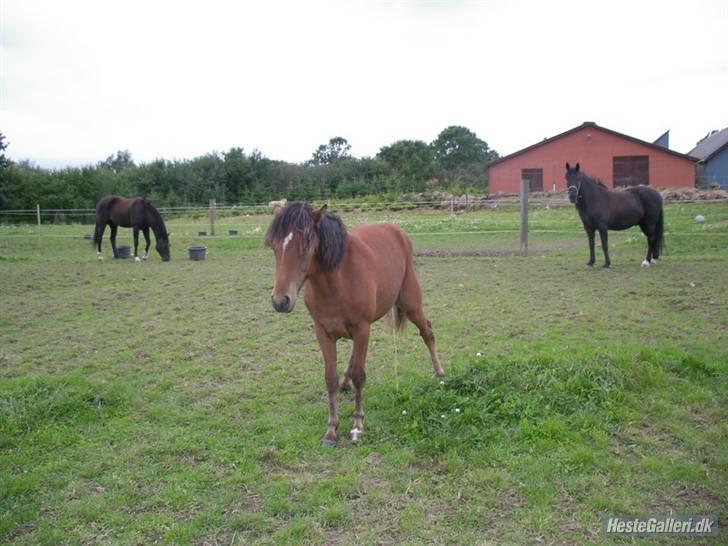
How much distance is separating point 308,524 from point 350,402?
5.96ft

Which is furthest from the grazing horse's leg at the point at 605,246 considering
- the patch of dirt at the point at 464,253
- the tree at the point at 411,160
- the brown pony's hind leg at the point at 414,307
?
the tree at the point at 411,160

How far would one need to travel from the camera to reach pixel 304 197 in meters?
31.4

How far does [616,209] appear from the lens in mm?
11664

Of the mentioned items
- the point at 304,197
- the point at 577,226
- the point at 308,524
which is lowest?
the point at 308,524

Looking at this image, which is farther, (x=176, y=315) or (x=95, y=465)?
(x=176, y=315)

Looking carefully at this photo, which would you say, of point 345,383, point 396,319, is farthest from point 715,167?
point 345,383

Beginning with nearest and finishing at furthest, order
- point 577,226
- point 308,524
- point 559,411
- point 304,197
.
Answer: point 308,524, point 559,411, point 577,226, point 304,197

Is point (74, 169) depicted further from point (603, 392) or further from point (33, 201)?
point (603, 392)

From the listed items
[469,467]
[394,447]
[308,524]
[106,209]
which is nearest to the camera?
[308,524]

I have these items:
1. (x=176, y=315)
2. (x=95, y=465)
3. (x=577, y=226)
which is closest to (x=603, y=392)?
(x=95, y=465)

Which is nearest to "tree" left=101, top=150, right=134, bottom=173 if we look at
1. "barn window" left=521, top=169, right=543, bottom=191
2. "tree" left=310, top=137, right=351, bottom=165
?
"tree" left=310, top=137, right=351, bottom=165

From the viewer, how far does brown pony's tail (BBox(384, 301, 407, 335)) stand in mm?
5180

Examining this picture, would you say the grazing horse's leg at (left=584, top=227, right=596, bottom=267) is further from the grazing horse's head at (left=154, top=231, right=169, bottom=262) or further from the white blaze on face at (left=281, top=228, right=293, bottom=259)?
the grazing horse's head at (left=154, top=231, right=169, bottom=262)

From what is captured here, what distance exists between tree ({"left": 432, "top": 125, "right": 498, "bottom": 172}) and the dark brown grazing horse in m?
60.9
